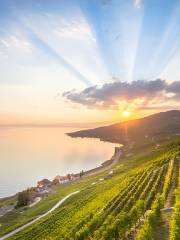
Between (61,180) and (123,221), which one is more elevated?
(123,221)

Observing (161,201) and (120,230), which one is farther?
(161,201)

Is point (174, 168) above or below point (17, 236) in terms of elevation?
above

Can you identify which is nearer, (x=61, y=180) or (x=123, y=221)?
(x=123, y=221)

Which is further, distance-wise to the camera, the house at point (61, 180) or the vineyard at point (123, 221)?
the house at point (61, 180)

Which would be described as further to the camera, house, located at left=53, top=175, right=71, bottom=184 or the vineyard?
house, located at left=53, top=175, right=71, bottom=184

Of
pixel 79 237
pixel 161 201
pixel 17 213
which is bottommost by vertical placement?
pixel 17 213

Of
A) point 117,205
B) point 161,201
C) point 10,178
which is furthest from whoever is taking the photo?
point 10,178

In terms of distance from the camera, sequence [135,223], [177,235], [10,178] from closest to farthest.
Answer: [177,235]
[135,223]
[10,178]

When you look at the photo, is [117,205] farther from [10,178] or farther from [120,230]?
[10,178]

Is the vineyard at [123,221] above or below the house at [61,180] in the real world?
above

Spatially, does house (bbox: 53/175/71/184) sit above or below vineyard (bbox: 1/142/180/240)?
below

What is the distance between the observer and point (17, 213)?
308 feet

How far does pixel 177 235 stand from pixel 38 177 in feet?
586

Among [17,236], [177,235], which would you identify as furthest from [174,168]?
Answer: [177,235]
